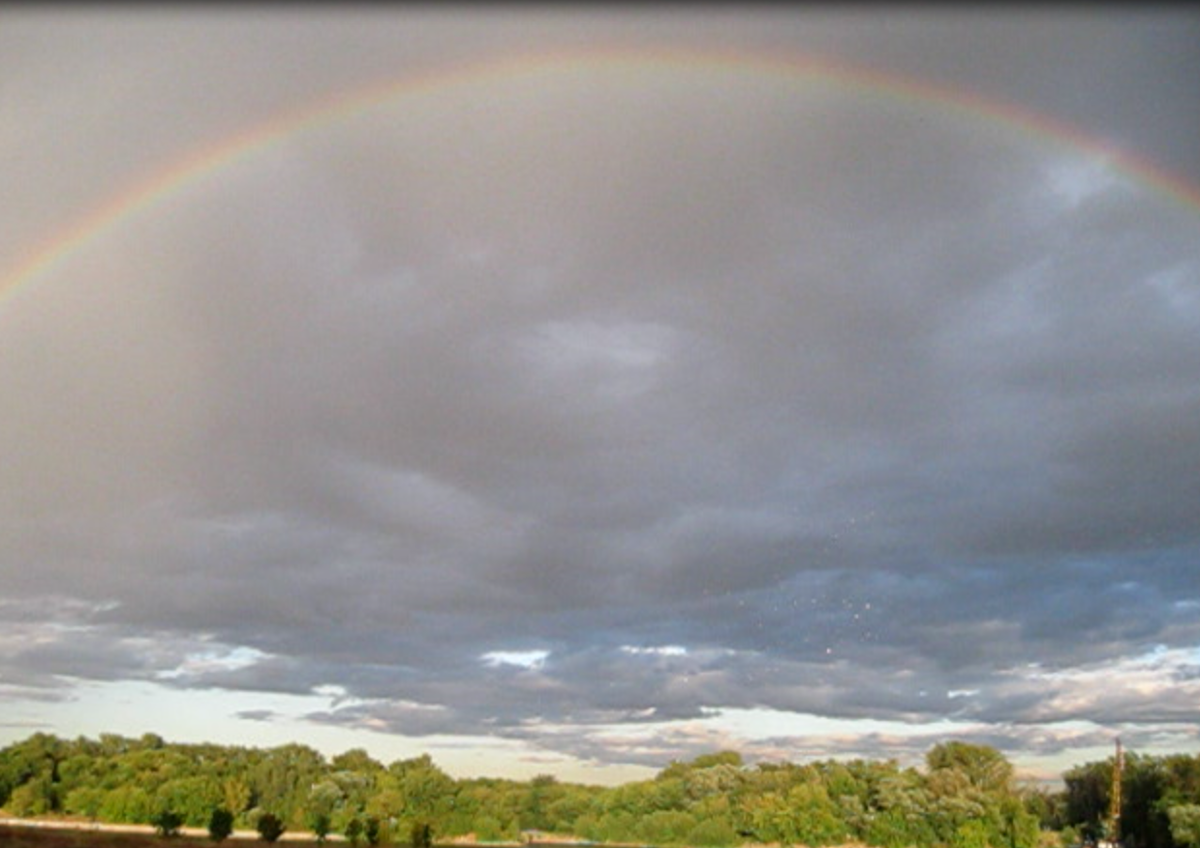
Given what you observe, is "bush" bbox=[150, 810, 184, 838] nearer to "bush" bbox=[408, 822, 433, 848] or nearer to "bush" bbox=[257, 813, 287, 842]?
"bush" bbox=[257, 813, 287, 842]

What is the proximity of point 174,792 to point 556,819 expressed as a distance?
34834 mm

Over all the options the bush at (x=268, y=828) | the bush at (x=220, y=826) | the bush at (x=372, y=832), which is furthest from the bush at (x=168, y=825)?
the bush at (x=372, y=832)

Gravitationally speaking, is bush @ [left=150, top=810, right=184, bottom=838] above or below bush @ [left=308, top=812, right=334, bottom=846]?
above

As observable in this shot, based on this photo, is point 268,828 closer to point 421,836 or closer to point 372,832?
point 421,836

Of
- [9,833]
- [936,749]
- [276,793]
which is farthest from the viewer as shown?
[936,749]

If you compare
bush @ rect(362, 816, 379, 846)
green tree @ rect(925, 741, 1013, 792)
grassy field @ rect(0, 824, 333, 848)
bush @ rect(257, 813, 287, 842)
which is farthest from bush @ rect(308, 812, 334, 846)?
green tree @ rect(925, 741, 1013, 792)

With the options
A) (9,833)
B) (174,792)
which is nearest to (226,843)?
(9,833)

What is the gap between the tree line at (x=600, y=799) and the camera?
8544 centimetres

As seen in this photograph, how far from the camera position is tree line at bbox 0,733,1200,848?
85438 mm

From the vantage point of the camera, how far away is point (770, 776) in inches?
4213

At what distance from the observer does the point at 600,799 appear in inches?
4117

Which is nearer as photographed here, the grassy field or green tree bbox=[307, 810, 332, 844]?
the grassy field

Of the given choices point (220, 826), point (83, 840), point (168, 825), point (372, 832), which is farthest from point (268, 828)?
point (83, 840)

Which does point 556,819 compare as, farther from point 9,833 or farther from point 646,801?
point 9,833
